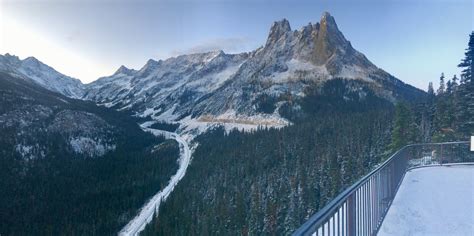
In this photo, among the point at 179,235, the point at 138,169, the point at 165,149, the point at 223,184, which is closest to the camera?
the point at 179,235

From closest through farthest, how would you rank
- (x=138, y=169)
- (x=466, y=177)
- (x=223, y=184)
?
(x=466, y=177) → (x=223, y=184) → (x=138, y=169)

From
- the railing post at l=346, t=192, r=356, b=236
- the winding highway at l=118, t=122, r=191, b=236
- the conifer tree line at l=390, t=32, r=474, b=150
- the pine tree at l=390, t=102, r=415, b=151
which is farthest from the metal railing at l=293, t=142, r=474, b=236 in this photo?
the winding highway at l=118, t=122, r=191, b=236

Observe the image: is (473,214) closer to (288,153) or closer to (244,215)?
(244,215)

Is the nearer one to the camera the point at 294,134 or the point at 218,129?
the point at 294,134

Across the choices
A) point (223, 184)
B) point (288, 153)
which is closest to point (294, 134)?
point (288, 153)

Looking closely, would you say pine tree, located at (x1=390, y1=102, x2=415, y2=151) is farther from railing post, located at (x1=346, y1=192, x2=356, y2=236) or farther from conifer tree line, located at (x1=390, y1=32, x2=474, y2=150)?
railing post, located at (x1=346, y1=192, x2=356, y2=236)

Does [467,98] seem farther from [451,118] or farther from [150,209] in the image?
[150,209]

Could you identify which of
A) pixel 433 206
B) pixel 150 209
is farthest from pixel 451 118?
pixel 150 209
